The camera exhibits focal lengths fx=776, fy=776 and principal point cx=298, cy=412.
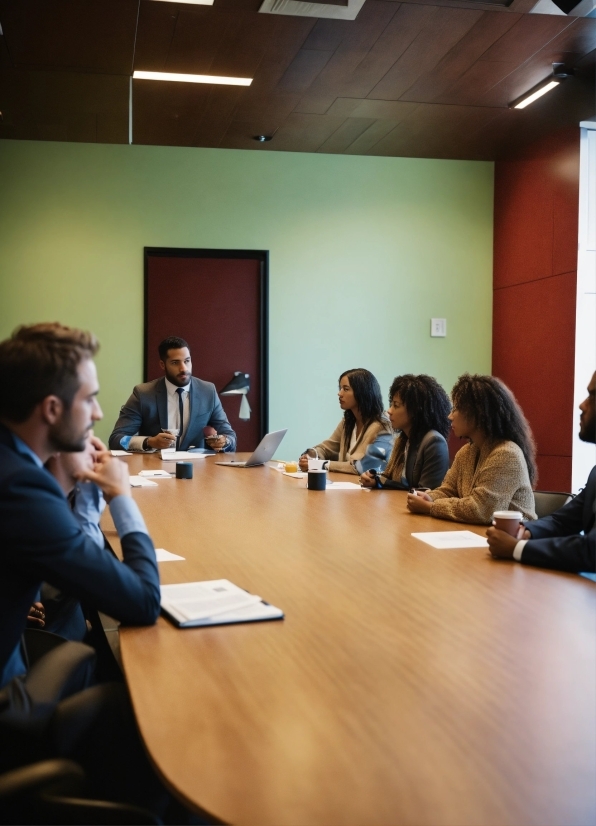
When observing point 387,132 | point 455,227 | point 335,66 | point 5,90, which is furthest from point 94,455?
point 455,227

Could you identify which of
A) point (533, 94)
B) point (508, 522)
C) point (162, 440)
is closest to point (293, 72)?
point (533, 94)

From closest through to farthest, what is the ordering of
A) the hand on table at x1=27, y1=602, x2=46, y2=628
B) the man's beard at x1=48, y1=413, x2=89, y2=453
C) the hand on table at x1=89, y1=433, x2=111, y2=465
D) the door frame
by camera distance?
the man's beard at x1=48, y1=413, x2=89, y2=453, the hand on table at x1=89, y1=433, x2=111, y2=465, the hand on table at x1=27, y1=602, x2=46, y2=628, the door frame

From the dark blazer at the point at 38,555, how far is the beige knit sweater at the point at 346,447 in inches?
114

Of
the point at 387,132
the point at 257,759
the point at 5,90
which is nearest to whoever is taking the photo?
the point at 257,759

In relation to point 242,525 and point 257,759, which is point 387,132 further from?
point 257,759

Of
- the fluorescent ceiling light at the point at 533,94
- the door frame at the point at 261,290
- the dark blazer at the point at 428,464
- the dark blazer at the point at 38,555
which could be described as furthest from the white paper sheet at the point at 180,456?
the dark blazer at the point at 38,555

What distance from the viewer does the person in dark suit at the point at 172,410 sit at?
5.00m

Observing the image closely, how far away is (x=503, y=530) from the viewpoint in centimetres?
221

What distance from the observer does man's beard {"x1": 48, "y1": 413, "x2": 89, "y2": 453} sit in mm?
1520

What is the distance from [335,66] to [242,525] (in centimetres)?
293

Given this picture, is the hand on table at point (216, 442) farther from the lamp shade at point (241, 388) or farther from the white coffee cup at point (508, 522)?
the white coffee cup at point (508, 522)

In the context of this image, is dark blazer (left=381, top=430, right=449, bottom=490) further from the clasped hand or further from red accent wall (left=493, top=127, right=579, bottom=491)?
red accent wall (left=493, top=127, right=579, bottom=491)

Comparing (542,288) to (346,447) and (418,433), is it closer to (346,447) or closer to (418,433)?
(346,447)

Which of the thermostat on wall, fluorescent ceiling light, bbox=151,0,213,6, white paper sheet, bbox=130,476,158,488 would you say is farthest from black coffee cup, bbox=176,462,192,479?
the thermostat on wall
